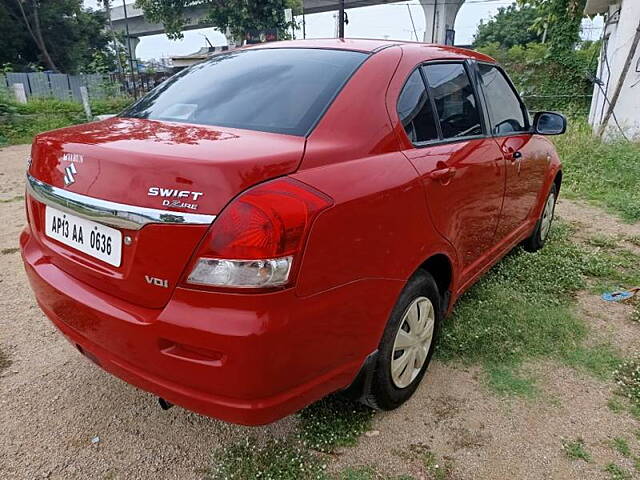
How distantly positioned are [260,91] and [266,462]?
154 centimetres

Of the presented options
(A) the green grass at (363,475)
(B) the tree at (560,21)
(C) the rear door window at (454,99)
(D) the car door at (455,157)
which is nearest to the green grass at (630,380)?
(D) the car door at (455,157)

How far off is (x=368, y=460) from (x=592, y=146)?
7639mm

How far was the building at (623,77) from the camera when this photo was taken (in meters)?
8.74

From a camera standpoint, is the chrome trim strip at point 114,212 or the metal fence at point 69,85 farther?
the metal fence at point 69,85

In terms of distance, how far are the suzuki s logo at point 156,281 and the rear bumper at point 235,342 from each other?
45 mm

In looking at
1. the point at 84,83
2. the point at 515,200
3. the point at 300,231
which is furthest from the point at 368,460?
the point at 84,83

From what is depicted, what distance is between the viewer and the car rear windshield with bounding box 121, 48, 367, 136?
1.93 metres

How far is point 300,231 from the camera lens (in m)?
1.46

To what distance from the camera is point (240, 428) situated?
6.99 ft

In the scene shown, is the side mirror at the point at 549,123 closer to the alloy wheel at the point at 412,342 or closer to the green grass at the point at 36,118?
the alloy wheel at the point at 412,342

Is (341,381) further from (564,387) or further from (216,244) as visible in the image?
(564,387)

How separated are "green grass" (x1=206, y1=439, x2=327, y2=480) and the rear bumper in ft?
1.26

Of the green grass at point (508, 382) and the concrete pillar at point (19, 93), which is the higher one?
the concrete pillar at point (19, 93)

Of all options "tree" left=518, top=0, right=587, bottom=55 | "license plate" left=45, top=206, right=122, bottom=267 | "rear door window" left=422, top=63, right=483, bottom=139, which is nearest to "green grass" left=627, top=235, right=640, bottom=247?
"rear door window" left=422, top=63, right=483, bottom=139
